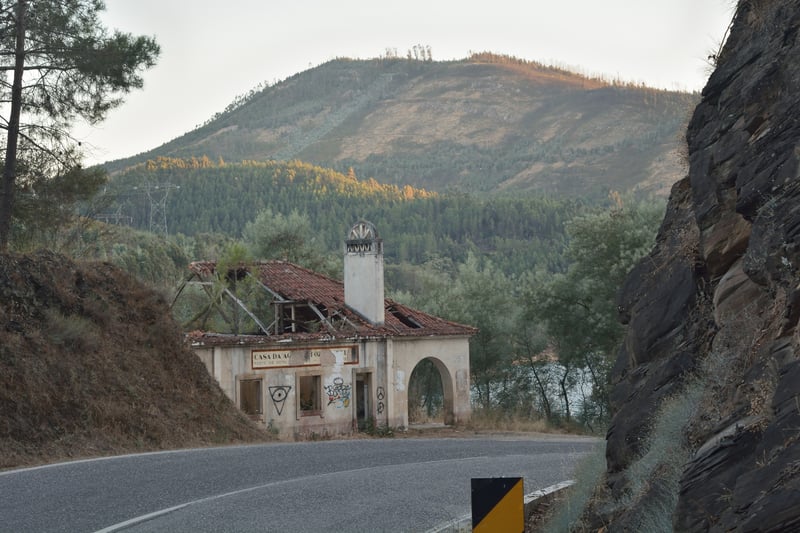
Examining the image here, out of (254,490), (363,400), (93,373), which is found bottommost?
(363,400)

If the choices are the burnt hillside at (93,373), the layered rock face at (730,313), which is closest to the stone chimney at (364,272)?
the burnt hillside at (93,373)

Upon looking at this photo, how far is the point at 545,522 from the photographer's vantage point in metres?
9.20

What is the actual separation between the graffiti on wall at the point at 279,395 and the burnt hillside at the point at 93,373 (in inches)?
266

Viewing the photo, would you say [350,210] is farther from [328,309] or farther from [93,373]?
[93,373]

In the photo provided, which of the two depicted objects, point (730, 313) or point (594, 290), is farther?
point (594, 290)

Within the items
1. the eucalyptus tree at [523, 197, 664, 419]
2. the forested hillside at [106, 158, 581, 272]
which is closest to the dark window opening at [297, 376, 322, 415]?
the eucalyptus tree at [523, 197, 664, 419]

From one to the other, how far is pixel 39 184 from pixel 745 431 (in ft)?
76.7

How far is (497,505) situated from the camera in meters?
6.28

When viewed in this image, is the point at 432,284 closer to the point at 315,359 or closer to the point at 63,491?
the point at 315,359

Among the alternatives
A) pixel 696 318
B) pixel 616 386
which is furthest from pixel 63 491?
pixel 696 318

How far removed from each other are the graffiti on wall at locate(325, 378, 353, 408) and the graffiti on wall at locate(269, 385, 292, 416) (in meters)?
1.60

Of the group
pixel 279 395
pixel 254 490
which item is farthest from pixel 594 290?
pixel 254 490

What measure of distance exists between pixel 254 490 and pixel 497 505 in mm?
6408

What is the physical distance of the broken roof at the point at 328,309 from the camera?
111ft
